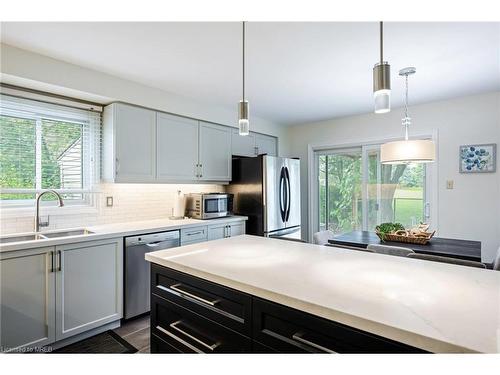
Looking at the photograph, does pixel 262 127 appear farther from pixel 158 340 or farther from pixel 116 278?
pixel 158 340

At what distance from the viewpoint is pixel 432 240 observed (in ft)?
8.89

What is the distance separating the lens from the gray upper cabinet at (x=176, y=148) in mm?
3264

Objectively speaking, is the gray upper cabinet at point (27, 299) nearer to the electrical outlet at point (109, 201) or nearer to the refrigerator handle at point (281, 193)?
the electrical outlet at point (109, 201)

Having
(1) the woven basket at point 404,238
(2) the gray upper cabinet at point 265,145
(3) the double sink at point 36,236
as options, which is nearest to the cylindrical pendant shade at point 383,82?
(1) the woven basket at point 404,238

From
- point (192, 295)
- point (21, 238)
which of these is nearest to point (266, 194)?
point (192, 295)

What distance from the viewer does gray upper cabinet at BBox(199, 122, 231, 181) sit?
3.73 meters

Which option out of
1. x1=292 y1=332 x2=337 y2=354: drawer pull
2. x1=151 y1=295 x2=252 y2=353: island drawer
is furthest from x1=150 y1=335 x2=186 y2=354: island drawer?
x1=292 y1=332 x2=337 y2=354: drawer pull

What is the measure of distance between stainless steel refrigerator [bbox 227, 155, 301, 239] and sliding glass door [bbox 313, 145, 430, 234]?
832 millimetres

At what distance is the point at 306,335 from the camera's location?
3.36 feet

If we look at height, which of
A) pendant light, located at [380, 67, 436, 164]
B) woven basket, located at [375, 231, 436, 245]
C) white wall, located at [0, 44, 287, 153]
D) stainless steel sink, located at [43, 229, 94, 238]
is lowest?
woven basket, located at [375, 231, 436, 245]

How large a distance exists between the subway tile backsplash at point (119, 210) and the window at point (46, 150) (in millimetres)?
139

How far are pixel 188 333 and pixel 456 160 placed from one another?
377 centimetres

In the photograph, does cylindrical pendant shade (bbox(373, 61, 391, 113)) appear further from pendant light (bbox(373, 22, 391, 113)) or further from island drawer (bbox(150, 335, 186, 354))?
island drawer (bbox(150, 335, 186, 354))
